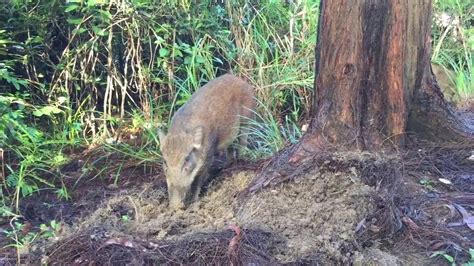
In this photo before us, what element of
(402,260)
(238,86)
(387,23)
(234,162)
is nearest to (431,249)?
(402,260)

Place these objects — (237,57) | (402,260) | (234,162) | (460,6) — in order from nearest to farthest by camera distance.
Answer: (402,260)
(234,162)
(237,57)
(460,6)

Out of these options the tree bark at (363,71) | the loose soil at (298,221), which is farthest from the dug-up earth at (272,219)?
the tree bark at (363,71)

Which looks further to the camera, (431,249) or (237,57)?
(237,57)

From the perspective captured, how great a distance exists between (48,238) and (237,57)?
402cm

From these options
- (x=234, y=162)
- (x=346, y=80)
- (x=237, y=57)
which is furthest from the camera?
(x=237, y=57)

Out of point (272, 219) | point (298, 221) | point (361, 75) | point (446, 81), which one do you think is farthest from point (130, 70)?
point (446, 81)

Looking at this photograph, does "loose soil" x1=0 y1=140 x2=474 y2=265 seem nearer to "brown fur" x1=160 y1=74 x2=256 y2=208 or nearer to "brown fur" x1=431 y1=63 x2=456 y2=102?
"brown fur" x1=160 y1=74 x2=256 y2=208

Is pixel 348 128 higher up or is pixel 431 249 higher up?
pixel 348 128

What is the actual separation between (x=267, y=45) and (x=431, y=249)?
4.37m

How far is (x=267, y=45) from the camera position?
27.2 feet

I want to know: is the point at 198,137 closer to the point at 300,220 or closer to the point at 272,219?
the point at 272,219

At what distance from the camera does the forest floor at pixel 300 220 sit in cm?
425

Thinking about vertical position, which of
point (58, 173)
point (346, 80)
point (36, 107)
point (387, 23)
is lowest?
point (58, 173)

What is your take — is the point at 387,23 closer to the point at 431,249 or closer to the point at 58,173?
the point at 431,249
